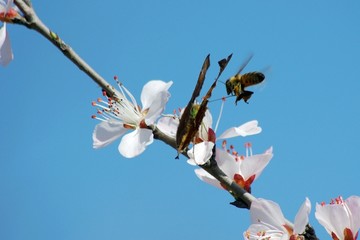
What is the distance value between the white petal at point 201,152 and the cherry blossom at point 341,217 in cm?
35

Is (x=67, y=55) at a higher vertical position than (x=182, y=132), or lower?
higher

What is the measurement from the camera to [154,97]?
181 cm

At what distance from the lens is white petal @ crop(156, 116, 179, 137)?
5.66ft

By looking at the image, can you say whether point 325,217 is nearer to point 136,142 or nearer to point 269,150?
point 269,150

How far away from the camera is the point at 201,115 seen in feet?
4.88

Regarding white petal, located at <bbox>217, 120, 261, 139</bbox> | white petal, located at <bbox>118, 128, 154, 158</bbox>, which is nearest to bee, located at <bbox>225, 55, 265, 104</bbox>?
white petal, located at <bbox>217, 120, 261, 139</bbox>

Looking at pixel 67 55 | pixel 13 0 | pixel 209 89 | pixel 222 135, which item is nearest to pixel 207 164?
pixel 222 135

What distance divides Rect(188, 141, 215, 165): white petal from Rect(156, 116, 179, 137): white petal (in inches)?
4.0

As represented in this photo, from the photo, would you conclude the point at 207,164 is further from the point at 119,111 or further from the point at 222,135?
the point at 119,111

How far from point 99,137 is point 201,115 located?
18.4 inches

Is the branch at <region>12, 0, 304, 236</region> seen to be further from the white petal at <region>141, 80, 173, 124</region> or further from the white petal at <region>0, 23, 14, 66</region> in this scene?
the white petal at <region>0, 23, 14, 66</region>

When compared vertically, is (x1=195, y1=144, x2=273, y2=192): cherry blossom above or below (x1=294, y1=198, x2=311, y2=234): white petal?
above

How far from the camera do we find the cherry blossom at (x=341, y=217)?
63.9 inches

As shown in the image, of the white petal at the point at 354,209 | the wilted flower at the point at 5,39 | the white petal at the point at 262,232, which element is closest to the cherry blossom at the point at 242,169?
the white petal at the point at 262,232
